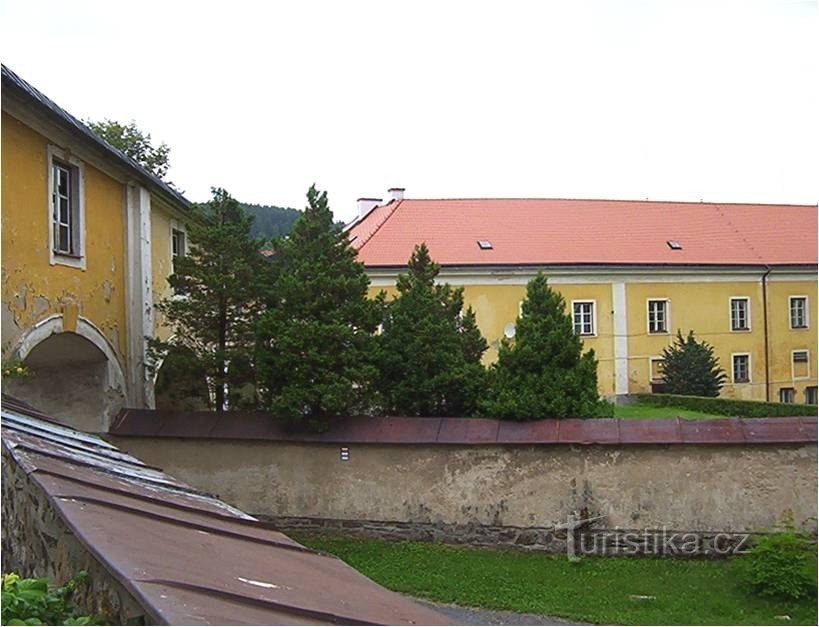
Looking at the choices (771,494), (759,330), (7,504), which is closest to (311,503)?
(771,494)

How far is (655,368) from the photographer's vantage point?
1051 inches

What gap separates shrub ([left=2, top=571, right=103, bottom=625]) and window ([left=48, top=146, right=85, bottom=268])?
7.72m

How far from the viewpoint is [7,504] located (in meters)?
3.96

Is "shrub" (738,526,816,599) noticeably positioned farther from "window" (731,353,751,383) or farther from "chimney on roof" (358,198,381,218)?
"chimney on roof" (358,198,381,218)

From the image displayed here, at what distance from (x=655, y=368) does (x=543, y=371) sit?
1632cm

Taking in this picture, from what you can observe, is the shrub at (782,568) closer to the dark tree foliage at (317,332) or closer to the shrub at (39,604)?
the dark tree foliage at (317,332)

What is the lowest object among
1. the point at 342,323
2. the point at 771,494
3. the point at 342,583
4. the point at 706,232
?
the point at 771,494

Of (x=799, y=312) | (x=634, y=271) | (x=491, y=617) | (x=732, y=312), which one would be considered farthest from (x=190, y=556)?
(x=799, y=312)

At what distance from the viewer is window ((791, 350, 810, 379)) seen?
93.5ft

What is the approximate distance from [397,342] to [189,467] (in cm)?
358

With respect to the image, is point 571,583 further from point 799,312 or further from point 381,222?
point 799,312

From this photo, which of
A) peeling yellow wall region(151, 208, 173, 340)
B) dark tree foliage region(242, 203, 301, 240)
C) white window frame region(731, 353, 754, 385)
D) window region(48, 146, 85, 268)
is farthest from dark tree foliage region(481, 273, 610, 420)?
dark tree foliage region(242, 203, 301, 240)

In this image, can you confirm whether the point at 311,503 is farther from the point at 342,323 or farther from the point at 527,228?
the point at 527,228

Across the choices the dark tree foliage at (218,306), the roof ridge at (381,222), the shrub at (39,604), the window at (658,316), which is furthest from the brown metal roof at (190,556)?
the window at (658,316)
